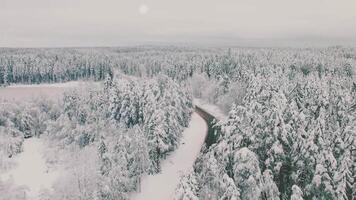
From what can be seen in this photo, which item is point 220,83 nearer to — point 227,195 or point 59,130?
point 59,130

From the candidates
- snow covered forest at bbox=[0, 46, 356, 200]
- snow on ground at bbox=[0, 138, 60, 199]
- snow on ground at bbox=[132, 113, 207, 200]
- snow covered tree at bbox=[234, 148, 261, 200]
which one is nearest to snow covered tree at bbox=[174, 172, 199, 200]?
snow covered forest at bbox=[0, 46, 356, 200]

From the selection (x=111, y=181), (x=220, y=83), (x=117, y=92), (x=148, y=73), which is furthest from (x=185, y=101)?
(x=148, y=73)

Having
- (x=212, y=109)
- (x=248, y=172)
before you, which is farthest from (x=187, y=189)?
(x=212, y=109)

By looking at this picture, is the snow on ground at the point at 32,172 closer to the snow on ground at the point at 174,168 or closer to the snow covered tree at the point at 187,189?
the snow on ground at the point at 174,168

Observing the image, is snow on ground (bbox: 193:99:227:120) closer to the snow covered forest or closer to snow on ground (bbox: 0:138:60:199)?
the snow covered forest

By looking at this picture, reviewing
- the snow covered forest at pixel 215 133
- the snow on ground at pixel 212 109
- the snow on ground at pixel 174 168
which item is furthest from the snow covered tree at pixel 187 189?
the snow on ground at pixel 212 109
